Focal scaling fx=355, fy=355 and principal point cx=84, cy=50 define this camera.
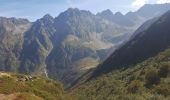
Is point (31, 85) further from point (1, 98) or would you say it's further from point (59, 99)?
point (1, 98)

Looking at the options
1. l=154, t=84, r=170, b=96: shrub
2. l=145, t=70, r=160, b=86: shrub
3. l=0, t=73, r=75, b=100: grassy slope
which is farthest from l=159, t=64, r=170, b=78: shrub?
l=0, t=73, r=75, b=100: grassy slope

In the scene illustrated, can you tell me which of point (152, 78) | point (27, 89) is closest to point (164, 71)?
point (152, 78)

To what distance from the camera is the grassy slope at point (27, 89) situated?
8100 cm

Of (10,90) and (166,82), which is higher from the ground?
(10,90)

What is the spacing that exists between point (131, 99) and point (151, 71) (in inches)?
1973

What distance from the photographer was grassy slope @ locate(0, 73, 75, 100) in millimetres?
Result: 81000

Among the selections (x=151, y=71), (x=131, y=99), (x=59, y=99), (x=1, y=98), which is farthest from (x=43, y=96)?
(x=151, y=71)

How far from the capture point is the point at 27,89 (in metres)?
91.7

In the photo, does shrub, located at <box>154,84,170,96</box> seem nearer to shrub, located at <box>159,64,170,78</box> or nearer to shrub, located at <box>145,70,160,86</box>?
shrub, located at <box>145,70,160,86</box>

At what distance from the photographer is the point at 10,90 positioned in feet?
285

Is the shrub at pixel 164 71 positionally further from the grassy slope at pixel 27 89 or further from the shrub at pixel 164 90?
the grassy slope at pixel 27 89

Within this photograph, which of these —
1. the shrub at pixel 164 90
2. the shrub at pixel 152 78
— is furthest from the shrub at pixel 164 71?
the shrub at pixel 164 90

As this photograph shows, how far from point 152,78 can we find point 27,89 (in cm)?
6636

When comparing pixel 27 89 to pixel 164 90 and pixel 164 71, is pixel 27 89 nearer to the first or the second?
pixel 164 90
